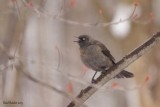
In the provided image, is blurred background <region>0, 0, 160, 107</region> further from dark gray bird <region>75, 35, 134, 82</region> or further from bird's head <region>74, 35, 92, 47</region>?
dark gray bird <region>75, 35, 134, 82</region>

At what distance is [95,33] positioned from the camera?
1255cm

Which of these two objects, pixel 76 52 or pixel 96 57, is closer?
pixel 96 57

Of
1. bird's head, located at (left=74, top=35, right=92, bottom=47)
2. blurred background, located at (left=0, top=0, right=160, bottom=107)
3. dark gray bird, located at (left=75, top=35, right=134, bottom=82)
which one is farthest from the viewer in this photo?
blurred background, located at (left=0, top=0, right=160, bottom=107)

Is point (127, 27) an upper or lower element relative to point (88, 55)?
upper

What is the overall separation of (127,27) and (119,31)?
0.57 feet

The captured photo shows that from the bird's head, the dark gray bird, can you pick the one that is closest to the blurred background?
the bird's head

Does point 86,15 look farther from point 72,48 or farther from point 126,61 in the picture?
point 126,61

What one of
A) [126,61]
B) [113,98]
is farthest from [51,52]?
[126,61]

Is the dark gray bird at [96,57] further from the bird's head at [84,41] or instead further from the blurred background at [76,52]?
the blurred background at [76,52]

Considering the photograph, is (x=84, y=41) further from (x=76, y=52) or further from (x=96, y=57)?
(x=76, y=52)

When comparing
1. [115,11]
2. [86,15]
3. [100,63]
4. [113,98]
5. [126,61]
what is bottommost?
[126,61]

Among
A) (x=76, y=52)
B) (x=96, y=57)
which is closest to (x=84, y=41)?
(x=96, y=57)

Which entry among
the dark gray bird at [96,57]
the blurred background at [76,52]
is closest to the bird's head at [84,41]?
the dark gray bird at [96,57]

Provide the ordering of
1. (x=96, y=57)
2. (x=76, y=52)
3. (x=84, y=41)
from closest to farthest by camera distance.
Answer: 1. (x=96, y=57)
2. (x=84, y=41)
3. (x=76, y=52)
